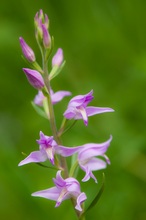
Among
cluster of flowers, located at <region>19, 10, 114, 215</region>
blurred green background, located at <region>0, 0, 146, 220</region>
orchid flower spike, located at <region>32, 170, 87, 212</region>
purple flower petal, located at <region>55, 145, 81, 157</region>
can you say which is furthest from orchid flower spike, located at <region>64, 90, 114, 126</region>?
blurred green background, located at <region>0, 0, 146, 220</region>

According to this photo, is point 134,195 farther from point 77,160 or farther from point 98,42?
point 98,42

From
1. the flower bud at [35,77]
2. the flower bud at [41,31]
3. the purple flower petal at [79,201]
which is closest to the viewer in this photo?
the purple flower petal at [79,201]

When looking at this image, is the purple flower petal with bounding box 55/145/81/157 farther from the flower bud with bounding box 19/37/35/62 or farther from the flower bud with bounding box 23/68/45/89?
the flower bud with bounding box 19/37/35/62

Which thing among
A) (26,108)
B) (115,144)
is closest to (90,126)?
(115,144)

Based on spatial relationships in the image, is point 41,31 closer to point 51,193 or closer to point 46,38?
point 46,38

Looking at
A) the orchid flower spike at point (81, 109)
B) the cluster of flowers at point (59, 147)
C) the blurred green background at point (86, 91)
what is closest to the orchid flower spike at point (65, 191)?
the cluster of flowers at point (59, 147)

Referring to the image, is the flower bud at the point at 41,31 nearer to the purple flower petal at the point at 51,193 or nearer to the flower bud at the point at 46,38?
the flower bud at the point at 46,38
